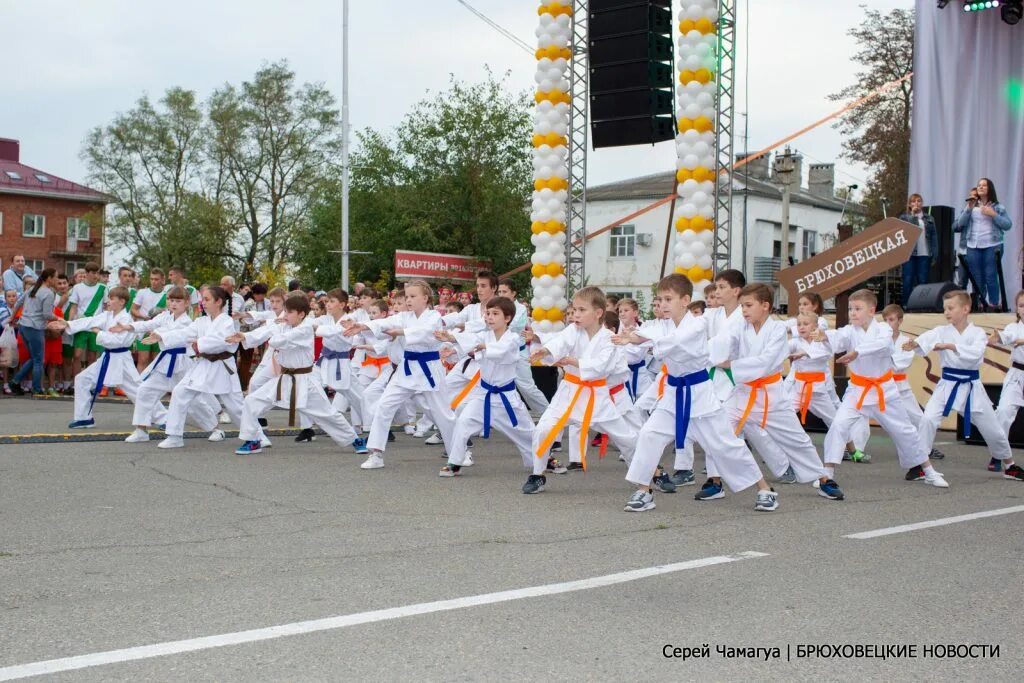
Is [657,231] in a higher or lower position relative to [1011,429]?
higher

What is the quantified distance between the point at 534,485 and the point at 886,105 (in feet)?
109

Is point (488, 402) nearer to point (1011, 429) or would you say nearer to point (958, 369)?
point (958, 369)

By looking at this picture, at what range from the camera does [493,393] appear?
9938 mm

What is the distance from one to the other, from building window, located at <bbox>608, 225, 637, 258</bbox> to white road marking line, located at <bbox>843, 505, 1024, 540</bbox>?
42467mm

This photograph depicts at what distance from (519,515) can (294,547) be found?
6.04 ft

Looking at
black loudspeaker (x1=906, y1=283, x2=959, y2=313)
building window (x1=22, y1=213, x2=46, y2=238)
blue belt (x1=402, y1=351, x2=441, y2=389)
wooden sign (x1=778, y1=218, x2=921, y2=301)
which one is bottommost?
blue belt (x1=402, y1=351, x2=441, y2=389)

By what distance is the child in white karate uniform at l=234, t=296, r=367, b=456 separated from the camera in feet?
37.1

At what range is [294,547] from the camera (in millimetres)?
6453

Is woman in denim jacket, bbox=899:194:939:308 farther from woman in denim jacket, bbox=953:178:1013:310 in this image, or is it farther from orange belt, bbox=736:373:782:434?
orange belt, bbox=736:373:782:434

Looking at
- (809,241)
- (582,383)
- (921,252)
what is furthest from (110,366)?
(809,241)

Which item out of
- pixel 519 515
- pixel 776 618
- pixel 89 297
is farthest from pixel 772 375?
pixel 89 297

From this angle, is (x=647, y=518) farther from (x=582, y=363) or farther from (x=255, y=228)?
(x=255, y=228)

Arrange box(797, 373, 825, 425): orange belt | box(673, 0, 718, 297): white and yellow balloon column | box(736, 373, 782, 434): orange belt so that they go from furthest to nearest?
box(673, 0, 718, 297): white and yellow balloon column < box(797, 373, 825, 425): orange belt < box(736, 373, 782, 434): orange belt

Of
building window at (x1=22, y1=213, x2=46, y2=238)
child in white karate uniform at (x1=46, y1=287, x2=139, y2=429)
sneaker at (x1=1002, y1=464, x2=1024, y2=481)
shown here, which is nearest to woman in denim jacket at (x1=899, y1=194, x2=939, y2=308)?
sneaker at (x1=1002, y1=464, x2=1024, y2=481)
